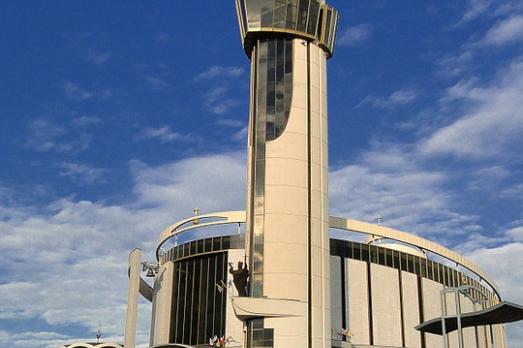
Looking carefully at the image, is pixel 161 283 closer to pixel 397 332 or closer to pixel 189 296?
pixel 189 296

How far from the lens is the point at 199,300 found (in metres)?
67.8

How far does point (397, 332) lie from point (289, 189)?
2298cm

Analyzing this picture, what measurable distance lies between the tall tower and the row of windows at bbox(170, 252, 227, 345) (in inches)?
548

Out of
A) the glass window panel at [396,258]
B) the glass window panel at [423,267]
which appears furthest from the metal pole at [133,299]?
the glass window panel at [423,267]

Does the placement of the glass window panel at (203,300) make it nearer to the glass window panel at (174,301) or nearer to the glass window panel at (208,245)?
the glass window panel at (208,245)

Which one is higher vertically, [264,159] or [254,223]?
[264,159]

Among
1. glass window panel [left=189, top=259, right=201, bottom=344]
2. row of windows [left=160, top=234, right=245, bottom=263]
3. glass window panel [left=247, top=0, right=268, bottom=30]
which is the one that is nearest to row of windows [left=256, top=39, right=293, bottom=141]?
glass window panel [left=247, top=0, right=268, bottom=30]

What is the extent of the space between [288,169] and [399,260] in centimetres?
2263

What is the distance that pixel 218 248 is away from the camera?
67625 millimetres

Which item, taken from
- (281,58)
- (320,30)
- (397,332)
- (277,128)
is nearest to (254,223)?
(277,128)

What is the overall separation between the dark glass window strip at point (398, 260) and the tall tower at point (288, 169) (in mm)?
12948

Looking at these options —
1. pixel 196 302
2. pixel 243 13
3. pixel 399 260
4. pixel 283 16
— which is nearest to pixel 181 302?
pixel 196 302

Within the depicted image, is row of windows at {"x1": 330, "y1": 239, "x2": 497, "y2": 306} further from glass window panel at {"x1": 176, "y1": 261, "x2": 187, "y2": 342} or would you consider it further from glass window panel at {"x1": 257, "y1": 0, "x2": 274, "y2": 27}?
glass window panel at {"x1": 257, "y1": 0, "x2": 274, "y2": 27}

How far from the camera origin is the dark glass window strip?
67188mm
